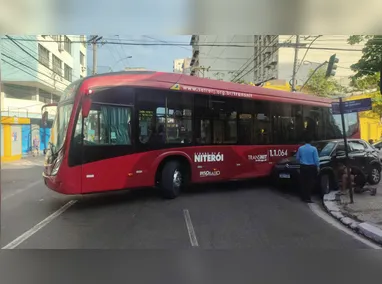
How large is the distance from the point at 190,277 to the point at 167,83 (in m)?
2.45

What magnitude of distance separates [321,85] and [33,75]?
10.0 feet

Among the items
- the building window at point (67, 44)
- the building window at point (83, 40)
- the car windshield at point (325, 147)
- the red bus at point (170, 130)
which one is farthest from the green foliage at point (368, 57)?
the building window at point (67, 44)

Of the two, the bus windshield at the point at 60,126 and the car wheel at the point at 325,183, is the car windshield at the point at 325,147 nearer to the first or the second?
the car wheel at the point at 325,183

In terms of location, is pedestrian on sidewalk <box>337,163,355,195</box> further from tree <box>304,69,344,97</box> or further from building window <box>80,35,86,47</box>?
building window <box>80,35,86,47</box>

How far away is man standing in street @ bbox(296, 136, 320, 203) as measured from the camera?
14.0ft

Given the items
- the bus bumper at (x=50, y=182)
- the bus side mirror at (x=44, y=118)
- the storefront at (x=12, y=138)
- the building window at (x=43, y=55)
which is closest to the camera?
the storefront at (x=12, y=138)

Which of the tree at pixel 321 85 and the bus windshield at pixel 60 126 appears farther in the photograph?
the bus windshield at pixel 60 126

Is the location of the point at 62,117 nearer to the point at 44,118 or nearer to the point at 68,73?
the point at 44,118

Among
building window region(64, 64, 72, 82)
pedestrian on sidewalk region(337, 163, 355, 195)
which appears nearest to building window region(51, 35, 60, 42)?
building window region(64, 64, 72, 82)

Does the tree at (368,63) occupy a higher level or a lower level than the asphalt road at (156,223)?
higher

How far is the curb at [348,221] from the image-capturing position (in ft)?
13.0

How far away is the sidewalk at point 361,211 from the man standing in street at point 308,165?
24 centimetres

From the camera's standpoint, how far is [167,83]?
4.72 metres

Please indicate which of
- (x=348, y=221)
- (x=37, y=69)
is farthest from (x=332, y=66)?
(x=37, y=69)
